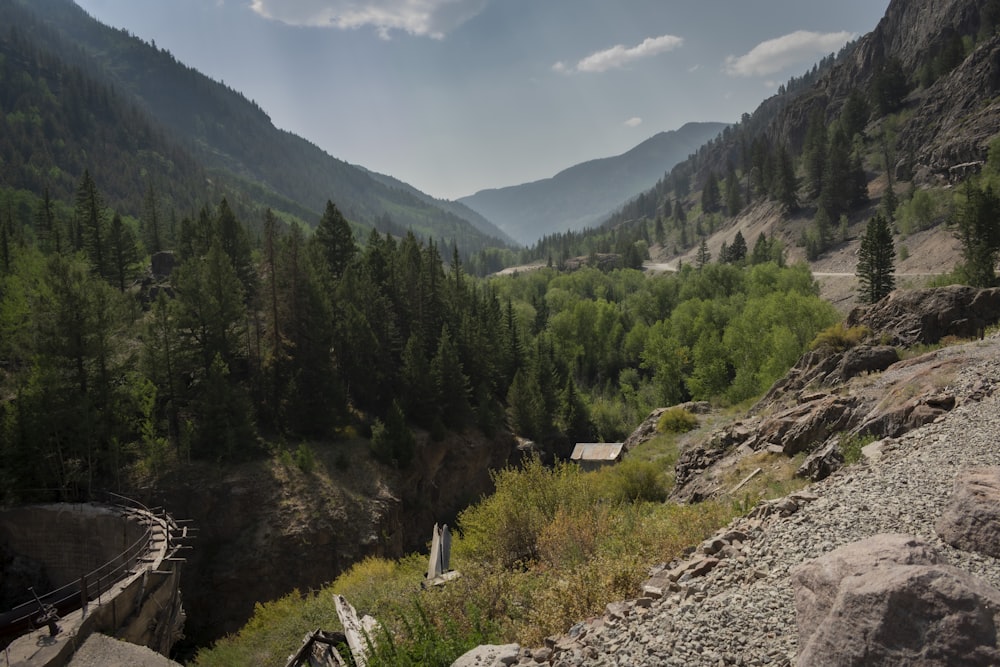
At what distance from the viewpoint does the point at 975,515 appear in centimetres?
741

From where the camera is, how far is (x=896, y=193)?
93.1 meters

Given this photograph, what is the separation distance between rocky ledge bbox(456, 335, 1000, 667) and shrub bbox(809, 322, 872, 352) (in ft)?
49.1

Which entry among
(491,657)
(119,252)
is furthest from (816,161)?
(491,657)

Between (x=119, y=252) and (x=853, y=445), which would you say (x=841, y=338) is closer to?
(x=853, y=445)

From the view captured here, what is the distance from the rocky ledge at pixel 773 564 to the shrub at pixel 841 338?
49.1 ft

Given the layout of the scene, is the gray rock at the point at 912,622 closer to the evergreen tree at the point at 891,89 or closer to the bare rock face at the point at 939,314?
the bare rock face at the point at 939,314

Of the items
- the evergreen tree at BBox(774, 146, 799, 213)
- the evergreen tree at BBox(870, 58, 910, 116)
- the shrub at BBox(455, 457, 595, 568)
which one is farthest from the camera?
the evergreen tree at BBox(870, 58, 910, 116)

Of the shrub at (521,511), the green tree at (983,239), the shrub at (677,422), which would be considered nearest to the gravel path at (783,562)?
the shrub at (521,511)

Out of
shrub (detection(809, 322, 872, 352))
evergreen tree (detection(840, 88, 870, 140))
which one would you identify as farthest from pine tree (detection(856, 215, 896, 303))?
evergreen tree (detection(840, 88, 870, 140))

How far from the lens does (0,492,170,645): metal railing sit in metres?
18.1

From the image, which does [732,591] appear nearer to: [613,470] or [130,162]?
[613,470]

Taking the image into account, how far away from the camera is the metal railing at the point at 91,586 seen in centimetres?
1812

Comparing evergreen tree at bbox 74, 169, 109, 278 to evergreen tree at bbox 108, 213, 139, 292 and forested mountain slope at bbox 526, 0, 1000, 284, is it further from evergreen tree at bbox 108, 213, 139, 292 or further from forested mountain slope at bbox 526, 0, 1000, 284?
forested mountain slope at bbox 526, 0, 1000, 284

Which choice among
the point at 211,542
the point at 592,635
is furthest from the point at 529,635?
the point at 211,542
